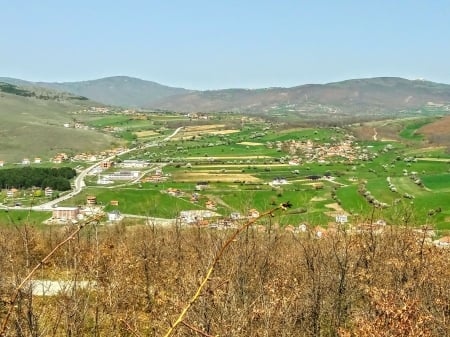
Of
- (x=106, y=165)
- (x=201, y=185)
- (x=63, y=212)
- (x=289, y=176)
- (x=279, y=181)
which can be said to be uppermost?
(x=279, y=181)

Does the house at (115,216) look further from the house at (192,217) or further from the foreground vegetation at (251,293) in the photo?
the foreground vegetation at (251,293)

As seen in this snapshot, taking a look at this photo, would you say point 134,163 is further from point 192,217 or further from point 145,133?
point 192,217

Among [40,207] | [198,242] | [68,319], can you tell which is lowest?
[40,207]

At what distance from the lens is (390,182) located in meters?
88.5

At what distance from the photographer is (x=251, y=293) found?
18.4 metres

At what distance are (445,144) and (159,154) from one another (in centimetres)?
7989

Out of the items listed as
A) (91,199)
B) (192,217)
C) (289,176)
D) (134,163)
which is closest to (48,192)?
(91,199)

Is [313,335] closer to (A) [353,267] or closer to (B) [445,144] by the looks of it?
(A) [353,267]

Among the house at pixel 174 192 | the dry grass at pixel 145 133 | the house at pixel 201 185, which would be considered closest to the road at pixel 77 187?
the house at pixel 174 192

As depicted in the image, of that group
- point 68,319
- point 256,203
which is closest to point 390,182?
point 256,203

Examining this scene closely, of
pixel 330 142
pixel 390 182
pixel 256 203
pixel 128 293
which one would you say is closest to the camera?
pixel 128 293

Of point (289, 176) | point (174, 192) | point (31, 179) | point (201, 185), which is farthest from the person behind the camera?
point (289, 176)

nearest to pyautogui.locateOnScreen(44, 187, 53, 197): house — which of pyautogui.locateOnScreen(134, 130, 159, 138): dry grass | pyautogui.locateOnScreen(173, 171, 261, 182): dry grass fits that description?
pyautogui.locateOnScreen(173, 171, 261, 182): dry grass

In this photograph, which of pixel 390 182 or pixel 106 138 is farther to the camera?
pixel 106 138
